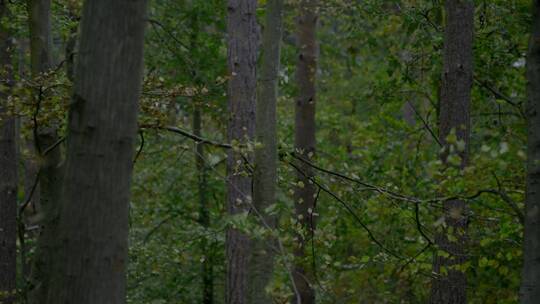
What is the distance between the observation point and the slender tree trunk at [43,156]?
15.4 feet

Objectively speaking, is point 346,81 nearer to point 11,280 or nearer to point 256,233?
point 11,280

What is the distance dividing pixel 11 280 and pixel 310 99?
6.28 meters

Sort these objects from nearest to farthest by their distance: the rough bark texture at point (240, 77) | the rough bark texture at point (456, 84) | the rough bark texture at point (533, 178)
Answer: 1. the rough bark texture at point (533, 178)
2. the rough bark texture at point (456, 84)
3. the rough bark texture at point (240, 77)

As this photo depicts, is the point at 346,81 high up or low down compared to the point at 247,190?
up

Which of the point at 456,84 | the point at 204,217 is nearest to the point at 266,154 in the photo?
the point at 456,84

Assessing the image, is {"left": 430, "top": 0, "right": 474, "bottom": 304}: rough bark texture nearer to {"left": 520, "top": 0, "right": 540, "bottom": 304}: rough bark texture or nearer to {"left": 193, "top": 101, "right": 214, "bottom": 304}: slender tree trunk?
{"left": 520, "top": 0, "right": 540, "bottom": 304}: rough bark texture

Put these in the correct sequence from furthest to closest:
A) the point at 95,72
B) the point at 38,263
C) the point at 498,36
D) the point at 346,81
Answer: the point at 346,81 → the point at 498,36 → the point at 38,263 → the point at 95,72

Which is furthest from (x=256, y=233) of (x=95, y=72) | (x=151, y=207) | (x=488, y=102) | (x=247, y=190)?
(x=151, y=207)

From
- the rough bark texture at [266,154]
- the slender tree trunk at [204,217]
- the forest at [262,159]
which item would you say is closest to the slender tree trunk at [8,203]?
the forest at [262,159]

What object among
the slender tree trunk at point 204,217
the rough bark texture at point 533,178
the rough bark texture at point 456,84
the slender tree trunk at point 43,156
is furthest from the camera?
the slender tree trunk at point 204,217

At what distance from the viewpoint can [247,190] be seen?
30.5 feet

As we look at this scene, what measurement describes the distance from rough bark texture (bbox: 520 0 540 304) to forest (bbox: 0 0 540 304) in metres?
0.01

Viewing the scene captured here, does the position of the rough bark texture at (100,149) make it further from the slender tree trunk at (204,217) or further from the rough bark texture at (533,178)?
the slender tree trunk at (204,217)

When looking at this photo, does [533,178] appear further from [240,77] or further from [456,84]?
[240,77]
